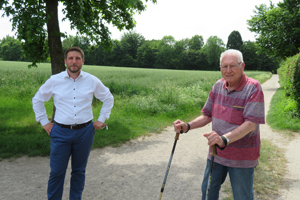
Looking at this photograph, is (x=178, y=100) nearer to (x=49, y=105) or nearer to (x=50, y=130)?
(x=49, y=105)

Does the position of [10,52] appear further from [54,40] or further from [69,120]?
[69,120]

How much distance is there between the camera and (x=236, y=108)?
226 cm

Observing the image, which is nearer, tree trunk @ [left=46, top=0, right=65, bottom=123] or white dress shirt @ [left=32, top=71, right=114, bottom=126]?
white dress shirt @ [left=32, top=71, right=114, bottom=126]

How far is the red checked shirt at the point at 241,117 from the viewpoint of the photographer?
6.97 ft

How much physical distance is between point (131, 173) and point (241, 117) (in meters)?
3.13

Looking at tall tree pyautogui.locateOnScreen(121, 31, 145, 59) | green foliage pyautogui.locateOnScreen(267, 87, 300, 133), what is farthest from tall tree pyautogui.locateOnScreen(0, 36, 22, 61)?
green foliage pyautogui.locateOnScreen(267, 87, 300, 133)

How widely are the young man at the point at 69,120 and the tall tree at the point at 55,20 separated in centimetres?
315

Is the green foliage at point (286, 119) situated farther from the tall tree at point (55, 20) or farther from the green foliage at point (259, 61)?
the green foliage at point (259, 61)

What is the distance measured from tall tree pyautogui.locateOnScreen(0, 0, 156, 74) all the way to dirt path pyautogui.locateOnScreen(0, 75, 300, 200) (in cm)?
318

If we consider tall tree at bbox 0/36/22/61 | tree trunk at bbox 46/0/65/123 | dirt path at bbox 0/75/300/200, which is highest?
tall tree at bbox 0/36/22/61

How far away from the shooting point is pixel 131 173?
477 centimetres

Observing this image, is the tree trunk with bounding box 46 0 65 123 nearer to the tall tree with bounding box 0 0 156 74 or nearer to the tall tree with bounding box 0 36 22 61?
the tall tree with bounding box 0 0 156 74

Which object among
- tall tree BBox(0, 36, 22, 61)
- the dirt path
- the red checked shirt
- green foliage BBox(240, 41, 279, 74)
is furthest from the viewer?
green foliage BBox(240, 41, 279, 74)

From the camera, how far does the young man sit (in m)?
3.06
